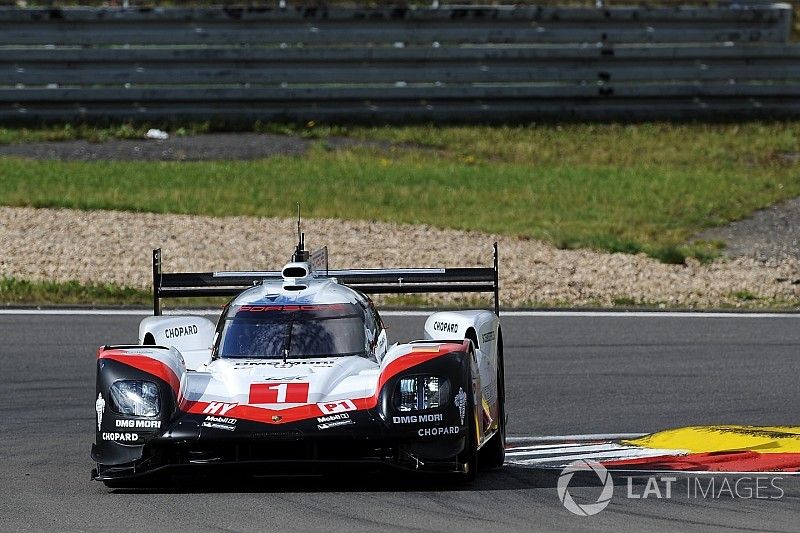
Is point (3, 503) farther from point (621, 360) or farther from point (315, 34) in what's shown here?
point (315, 34)

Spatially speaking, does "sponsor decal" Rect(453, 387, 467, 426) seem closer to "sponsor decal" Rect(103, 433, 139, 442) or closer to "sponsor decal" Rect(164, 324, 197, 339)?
"sponsor decal" Rect(103, 433, 139, 442)

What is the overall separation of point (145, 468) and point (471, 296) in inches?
351

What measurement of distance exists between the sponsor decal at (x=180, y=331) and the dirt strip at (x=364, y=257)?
666cm

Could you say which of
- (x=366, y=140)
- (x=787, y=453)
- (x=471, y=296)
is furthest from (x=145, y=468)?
(x=366, y=140)

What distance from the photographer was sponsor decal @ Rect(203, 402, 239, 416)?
814 centimetres

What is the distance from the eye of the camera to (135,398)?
27.2 feet

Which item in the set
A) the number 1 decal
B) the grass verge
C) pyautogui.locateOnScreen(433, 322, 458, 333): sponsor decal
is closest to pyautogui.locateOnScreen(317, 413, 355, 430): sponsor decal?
the number 1 decal

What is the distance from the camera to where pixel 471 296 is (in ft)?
55.0

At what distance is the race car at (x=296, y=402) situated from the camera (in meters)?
7.96

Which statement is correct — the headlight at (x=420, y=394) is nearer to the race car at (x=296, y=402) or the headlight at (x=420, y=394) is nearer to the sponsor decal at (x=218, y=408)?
the race car at (x=296, y=402)

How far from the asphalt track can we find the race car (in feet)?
0.66

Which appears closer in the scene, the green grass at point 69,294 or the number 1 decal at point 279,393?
the number 1 decal at point 279,393

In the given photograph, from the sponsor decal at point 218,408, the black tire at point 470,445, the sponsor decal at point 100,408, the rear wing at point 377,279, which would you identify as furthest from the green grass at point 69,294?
the black tire at point 470,445

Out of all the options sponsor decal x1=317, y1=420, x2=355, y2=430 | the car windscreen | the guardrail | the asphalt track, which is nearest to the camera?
the asphalt track
